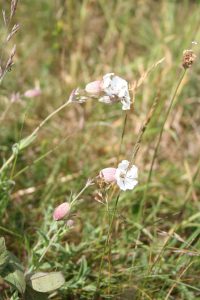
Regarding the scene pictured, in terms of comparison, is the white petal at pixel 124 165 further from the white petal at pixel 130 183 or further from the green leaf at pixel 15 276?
the green leaf at pixel 15 276

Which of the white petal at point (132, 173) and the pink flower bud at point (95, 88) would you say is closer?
the white petal at point (132, 173)

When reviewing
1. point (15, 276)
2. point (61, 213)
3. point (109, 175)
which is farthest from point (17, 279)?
point (109, 175)

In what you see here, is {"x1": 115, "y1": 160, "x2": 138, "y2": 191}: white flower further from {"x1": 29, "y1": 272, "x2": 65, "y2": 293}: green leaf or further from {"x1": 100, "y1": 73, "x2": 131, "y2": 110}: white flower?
{"x1": 29, "y1": 272, "x2": 65, "y2": 293}: green leaf

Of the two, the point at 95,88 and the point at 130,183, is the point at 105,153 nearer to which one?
the point at 95,88

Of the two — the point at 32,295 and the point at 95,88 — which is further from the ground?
the point at 95,88

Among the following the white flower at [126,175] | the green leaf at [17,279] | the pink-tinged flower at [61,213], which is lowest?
the green leaf at [17,279]

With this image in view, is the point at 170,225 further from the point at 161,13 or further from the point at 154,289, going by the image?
the point at 161,13

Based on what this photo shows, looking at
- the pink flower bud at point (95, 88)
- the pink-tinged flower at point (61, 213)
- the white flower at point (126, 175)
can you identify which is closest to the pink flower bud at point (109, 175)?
the white flower at point (126, 175)
